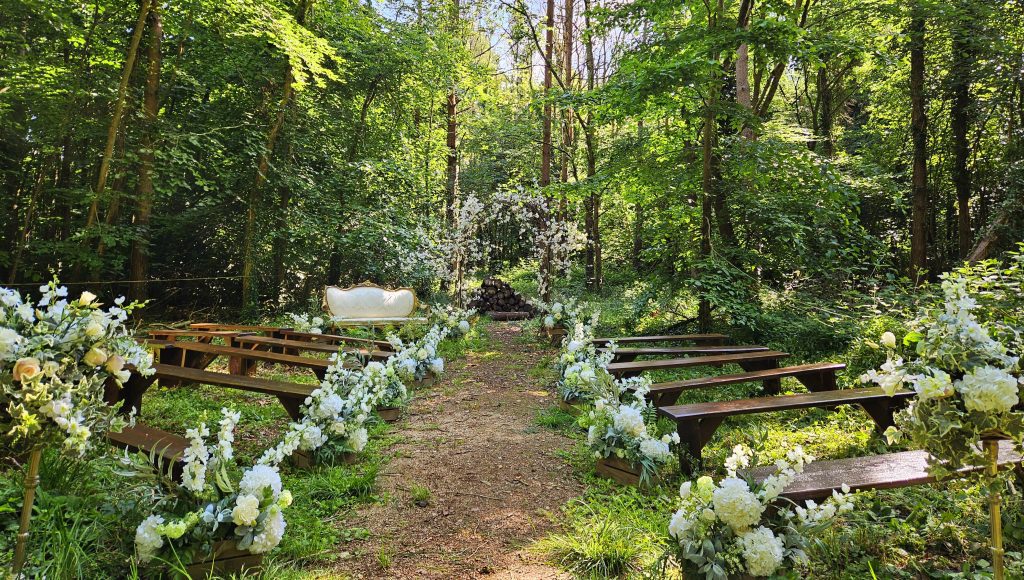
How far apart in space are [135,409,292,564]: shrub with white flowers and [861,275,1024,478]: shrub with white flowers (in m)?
2.07

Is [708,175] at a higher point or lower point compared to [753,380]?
higher

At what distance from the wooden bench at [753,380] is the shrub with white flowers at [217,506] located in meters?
2.44

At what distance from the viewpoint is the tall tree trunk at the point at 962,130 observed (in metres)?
7.79

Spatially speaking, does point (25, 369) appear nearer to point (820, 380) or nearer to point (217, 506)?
point (217, 506)

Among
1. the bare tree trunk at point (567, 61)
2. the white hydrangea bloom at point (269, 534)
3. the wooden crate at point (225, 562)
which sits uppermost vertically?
the bare tree trunk at point (567, 61)

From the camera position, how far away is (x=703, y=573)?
5.58ft

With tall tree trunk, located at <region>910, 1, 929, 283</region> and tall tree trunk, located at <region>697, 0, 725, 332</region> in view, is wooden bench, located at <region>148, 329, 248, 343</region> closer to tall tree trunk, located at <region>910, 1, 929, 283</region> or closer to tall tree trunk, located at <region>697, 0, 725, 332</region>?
tall tree trunk, located at <region>697, 0, 725, 332</region>

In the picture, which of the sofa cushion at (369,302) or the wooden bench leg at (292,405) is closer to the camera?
the wooden bench leg at (292,405)

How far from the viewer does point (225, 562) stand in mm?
1861

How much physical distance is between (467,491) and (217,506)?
1361 millimetres

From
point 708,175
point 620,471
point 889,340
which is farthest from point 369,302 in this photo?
point 889,340

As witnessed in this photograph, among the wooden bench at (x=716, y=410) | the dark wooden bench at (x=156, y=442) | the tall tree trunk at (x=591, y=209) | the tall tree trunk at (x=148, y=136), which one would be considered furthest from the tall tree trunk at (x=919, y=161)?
the tall tree trunk at (x=148, y=136)

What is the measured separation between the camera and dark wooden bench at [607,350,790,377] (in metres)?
4.04

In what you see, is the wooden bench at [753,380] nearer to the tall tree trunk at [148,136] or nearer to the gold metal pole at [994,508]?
the gold metal pole at [994,508]
